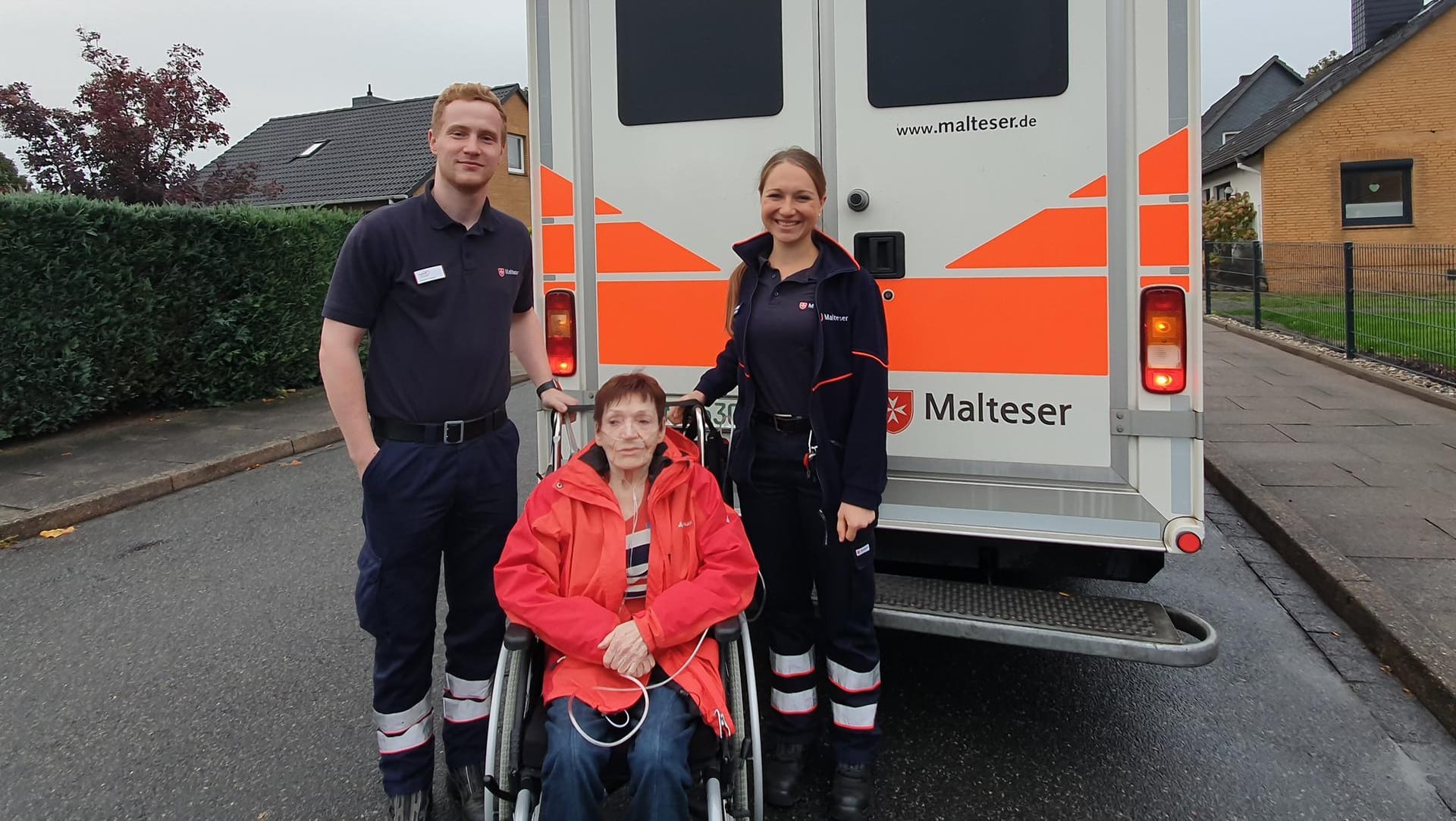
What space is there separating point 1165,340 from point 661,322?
5.58 ft

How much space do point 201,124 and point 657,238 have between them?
45.1 ft

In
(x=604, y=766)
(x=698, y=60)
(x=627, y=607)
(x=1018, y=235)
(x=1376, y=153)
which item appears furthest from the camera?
(x=1376, y=153)

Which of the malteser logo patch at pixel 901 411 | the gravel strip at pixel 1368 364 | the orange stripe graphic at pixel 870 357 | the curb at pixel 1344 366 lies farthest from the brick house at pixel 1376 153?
the orange stripe graphic at pixel 870 357

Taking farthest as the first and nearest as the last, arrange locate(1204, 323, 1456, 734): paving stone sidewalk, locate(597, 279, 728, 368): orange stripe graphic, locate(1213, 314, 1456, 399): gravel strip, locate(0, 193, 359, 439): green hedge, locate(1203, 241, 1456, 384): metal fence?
locate(1203, 241, 1456, 384): metal fence → locate(1213, 314, 1456, 399): gravel strip → locate(0, 193, 359, 439): green hedge → locate(1204, 323, 1456, 734): paving stone sidewalk → locate(597, 279, 728, 368): orange stripe graphic

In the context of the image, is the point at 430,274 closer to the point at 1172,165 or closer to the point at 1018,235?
the point at 1018,235

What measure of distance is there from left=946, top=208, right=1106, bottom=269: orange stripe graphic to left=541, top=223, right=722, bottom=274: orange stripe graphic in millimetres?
956

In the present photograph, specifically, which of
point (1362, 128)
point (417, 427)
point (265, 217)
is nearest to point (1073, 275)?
point (417, 427)

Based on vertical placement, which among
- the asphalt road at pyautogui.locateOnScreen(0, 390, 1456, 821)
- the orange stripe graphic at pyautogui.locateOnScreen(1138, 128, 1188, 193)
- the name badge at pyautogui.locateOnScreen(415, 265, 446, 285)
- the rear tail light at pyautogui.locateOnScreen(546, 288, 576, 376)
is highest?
the orange stripe graphic at pyautogui.locateOnScreen(1138, 128, 1188, 193)

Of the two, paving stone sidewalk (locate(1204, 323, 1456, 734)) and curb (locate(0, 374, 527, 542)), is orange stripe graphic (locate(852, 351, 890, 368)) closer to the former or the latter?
paving stone sidewalk (locate(1204, 323, 1456, 734))

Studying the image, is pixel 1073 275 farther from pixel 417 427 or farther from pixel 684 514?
pixel 417 427

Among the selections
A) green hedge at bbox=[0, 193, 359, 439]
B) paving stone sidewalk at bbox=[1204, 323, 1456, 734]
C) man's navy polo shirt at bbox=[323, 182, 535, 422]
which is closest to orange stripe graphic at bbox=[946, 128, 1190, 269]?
man's navy polo shirt at bbox=[323, 182, 535, 422]

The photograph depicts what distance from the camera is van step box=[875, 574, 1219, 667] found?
9.43 ft

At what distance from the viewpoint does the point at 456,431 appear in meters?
2.68

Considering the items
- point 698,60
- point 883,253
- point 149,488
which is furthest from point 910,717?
point 149,488
